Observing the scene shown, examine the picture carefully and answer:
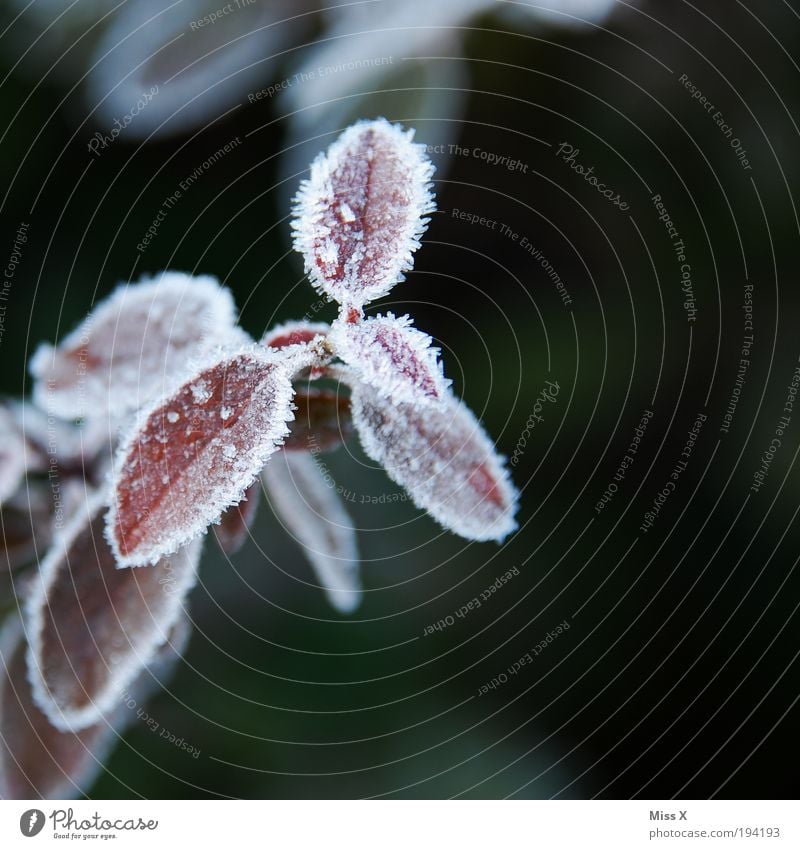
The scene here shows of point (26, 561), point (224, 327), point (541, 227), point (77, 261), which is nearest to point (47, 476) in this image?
point (26, 561)

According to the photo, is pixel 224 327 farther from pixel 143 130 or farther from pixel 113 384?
pixel 143 130

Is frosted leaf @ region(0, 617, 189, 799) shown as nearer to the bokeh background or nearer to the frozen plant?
the frozen plant

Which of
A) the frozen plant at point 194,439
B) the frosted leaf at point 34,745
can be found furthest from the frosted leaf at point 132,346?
the frosted leaf at point 34,745

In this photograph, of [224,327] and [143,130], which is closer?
[224,327]

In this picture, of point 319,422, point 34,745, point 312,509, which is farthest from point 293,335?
point 34,745

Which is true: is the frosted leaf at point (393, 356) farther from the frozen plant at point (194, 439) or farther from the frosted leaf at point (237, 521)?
the frosted leaf at point (237, 521)

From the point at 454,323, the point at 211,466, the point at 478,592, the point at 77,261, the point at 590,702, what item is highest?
the point at 77,261

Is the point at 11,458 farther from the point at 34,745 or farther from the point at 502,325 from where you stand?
the point at 502,325

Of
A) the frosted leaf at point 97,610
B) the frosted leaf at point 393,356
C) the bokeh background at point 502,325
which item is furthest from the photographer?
the bokeh background at point 502,325
